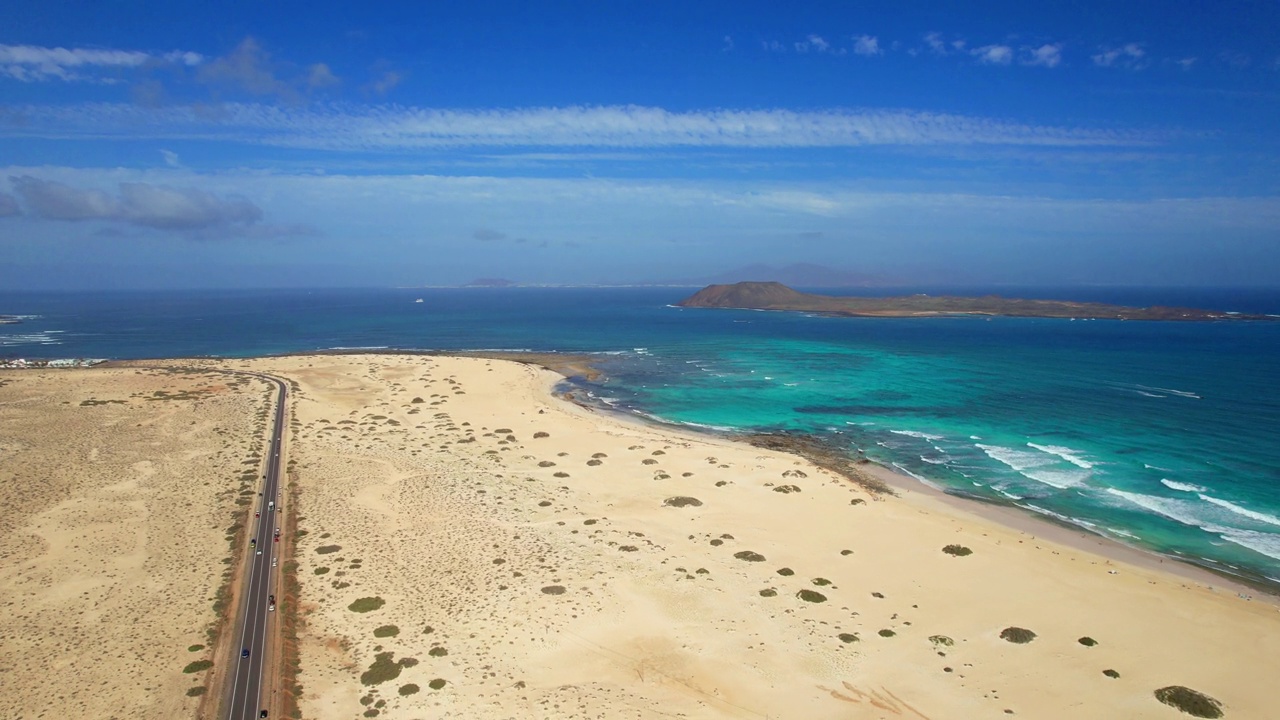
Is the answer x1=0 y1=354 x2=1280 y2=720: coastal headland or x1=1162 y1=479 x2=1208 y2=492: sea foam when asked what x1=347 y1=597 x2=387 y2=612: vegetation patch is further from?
x1=1162 y1=479 x2=1208 y2=492: sea foam

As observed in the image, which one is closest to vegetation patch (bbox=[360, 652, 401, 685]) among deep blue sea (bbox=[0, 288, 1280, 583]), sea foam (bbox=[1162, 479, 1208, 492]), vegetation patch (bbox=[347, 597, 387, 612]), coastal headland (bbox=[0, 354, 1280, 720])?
coastal headland (bbox=[0, 354, 1280, 720])

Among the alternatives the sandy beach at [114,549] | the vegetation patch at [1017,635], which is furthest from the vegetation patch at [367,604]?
the vegetation patch at [1017,635]

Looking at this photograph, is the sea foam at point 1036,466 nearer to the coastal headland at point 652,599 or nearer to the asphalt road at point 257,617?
the coastal headland at point 652,599

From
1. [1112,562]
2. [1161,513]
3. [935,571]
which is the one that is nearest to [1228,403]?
[1161,513]

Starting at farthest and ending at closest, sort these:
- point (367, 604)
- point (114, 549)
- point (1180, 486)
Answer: point (1180, 486)
point (114, 549)
point (367, 604)

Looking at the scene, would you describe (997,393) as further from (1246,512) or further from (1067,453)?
(1246,512)

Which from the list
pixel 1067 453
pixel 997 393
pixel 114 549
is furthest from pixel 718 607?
pixel 997 393
